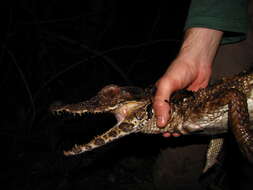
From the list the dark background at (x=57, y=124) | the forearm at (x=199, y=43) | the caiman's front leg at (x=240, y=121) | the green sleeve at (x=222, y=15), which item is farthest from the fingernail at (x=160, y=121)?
the dark background at (x=57, y=124)

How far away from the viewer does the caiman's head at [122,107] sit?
2.27 m

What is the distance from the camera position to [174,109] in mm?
2383

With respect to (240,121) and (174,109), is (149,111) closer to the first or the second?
(174,109)

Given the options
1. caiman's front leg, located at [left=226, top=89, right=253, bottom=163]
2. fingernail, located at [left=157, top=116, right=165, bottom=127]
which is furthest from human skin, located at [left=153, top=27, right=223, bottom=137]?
caiman's front leg, located at [left=226, top=89, right=253, bottom=163]

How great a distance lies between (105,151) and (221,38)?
108 inches

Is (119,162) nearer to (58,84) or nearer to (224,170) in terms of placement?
(224,170)

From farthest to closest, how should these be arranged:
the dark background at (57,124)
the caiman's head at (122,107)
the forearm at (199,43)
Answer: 1. the dark background at (57,124)
2. the forearm at (199,43)
3. the caiman's head at (122,107)

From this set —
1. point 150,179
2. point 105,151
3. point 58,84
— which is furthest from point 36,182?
point 58,84

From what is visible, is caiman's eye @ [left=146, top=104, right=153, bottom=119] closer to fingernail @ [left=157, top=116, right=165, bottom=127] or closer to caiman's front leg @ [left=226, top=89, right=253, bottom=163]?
fingernail @ [left=157, top=116, right=165, bottom=127]

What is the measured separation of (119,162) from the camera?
4.23 metres

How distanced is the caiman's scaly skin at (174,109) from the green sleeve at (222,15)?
543 millimetres

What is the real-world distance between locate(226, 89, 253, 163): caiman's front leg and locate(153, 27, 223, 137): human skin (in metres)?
0.51

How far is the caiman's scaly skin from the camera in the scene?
216 centimetres

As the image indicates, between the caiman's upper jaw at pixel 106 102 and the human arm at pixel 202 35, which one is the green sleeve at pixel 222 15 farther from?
the caiman's upper jaw at pixel 106 102
